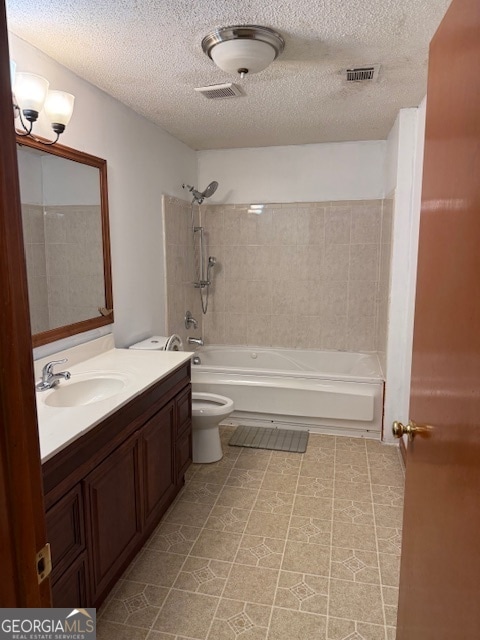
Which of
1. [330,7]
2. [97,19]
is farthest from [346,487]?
[97,19]

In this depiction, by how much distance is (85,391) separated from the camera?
2.17 m

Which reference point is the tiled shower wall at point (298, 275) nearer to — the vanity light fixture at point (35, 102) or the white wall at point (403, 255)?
the white wall at point (403, 255)

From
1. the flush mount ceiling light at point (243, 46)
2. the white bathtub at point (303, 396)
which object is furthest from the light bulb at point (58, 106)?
the white bathtub at point (303, 396)

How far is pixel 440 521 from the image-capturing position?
3.15 feet

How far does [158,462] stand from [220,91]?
2101 mm

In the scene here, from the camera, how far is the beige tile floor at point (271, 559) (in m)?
1.73

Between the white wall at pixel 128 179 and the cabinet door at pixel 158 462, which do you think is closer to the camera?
the cabinet door at pixel 158 462

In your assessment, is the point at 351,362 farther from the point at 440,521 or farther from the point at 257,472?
the point at 440,521

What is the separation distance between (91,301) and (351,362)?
2528 millimetres

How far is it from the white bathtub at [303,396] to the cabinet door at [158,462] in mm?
1234

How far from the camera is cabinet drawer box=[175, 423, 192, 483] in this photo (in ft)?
8.28

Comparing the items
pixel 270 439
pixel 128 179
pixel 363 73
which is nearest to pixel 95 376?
pixel 128 179

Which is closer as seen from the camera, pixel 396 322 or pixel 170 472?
pixel 170 472

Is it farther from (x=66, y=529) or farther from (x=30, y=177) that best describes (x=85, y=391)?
(x=30, y=177)
